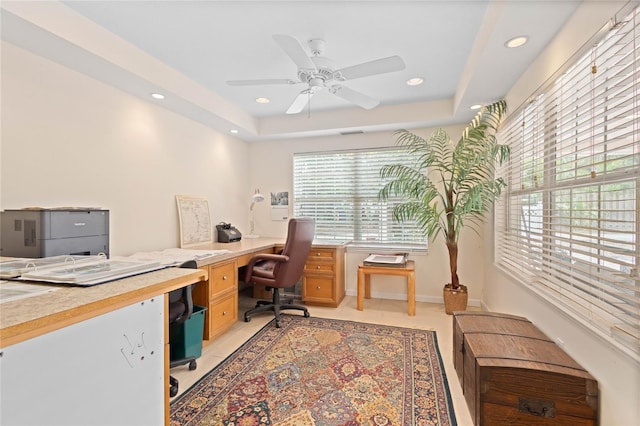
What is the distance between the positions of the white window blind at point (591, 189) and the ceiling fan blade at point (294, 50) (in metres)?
1.52

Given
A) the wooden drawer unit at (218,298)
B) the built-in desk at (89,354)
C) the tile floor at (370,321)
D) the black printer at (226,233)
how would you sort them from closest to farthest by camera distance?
the built-in desk at (89,354) → the tile floor at (370,321) → the wooden drawer unit at (218,298) → the black printer at (226,233)

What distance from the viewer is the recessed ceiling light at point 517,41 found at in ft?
6.14

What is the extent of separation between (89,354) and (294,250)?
214 cm

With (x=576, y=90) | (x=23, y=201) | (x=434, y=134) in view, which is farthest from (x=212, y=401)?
(x=434, y=134)

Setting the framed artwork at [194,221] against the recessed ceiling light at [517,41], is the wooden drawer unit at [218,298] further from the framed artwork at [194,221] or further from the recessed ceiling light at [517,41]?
the recessed ceiling light at [517,41]

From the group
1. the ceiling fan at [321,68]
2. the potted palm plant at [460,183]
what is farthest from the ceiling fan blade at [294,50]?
the potted palm plant at [460,183]

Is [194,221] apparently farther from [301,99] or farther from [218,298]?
[301,99]

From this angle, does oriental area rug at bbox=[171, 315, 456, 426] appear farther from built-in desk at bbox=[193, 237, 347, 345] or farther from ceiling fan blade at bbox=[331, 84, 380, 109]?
ceiling fan blade at bbox=[331, 84, 380, 109]

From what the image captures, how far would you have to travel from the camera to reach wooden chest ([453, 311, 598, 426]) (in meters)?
1.39

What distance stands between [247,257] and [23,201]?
1.76 meters

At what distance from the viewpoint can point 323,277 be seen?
3.62 meters

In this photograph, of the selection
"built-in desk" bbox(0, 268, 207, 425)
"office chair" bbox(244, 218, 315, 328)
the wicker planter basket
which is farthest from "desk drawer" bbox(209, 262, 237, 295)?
the wicker planter basket

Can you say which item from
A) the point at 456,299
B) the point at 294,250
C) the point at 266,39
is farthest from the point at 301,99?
the point at 456,299

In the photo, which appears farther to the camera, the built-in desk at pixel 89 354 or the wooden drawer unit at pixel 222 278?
the wooden drawer unit at pixel 222 278
